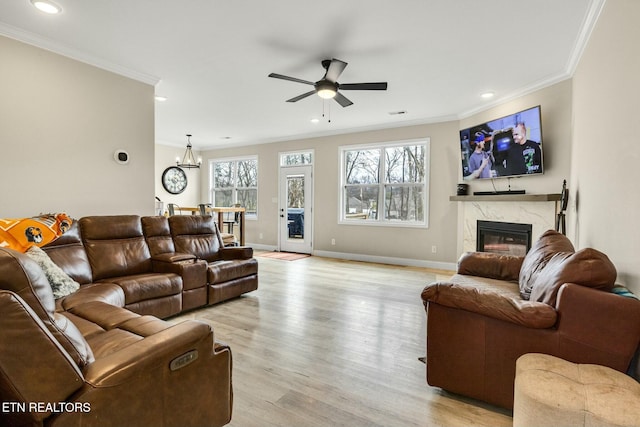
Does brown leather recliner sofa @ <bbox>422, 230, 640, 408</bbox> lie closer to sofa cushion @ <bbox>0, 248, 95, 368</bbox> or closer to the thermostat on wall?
sofa cushion @ <bbox>0, 248, 95, 368</bbox>

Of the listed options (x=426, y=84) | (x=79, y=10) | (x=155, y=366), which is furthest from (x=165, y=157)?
(x=155, y=366)

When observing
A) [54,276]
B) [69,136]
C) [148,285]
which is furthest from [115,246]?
[69,136]

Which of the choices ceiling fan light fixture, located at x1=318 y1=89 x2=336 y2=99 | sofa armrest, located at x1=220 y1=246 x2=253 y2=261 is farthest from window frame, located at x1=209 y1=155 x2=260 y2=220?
ceiling fan light fixture, located at x1=318 y1=89 x2=336 y2=99

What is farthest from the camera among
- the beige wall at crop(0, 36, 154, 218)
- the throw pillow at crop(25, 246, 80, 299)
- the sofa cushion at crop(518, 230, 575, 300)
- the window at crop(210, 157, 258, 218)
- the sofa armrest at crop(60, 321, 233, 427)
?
the window at crop(210, 157, 258, 218)

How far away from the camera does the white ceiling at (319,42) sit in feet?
8.33

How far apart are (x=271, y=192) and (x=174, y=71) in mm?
4074

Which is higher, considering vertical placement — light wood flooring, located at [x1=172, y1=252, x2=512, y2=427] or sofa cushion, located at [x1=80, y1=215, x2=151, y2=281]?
sofa cushion, located at [x1=80, y1=215, x2=151, y2=281]

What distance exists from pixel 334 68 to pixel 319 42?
0.88ft

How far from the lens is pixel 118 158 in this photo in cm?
381

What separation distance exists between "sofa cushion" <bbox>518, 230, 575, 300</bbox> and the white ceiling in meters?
1.77

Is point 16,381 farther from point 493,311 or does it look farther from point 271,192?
point 271,192

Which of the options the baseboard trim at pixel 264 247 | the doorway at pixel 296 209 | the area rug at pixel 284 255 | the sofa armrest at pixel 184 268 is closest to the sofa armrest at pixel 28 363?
the sofa armrest at pixel 184 268

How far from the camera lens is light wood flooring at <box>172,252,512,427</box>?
5.69ft

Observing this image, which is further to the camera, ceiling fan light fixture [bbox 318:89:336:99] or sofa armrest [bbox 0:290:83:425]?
ceiling fan light fixture [bbox 318:89:336:99]
